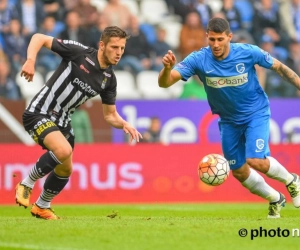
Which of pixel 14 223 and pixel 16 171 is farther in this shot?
pixel 16 171

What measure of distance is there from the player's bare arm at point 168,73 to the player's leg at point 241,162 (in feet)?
3.81

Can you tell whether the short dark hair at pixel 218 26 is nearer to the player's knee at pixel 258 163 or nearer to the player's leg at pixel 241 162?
the player's leg at pixel 241 162

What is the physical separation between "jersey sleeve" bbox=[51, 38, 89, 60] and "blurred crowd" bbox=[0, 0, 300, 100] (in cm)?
861

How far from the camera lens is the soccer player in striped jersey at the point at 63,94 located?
36.3ft

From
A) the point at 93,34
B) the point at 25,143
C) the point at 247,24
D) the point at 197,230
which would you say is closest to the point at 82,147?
the point at 25,143

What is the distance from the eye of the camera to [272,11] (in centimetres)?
2408

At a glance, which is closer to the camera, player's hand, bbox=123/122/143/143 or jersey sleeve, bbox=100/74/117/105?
player's hand, bbox=123/122/143/143

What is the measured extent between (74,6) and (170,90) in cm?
339

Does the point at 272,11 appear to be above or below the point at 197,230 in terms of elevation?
above

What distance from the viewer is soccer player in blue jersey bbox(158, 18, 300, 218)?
11.5 m

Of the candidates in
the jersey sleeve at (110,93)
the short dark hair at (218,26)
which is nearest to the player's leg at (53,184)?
the jersey sleeve at (110,93)

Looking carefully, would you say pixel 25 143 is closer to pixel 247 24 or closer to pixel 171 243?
pixel 247 24

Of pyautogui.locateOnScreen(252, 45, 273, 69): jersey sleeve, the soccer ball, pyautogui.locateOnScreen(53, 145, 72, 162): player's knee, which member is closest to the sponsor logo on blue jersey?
pyautogui.locateOnScreen(252, 45, 273, 69): jersey sleeve

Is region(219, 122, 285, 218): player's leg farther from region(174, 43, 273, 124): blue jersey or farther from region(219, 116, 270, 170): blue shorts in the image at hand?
region(174, 43, 273, 124): blue jersey
